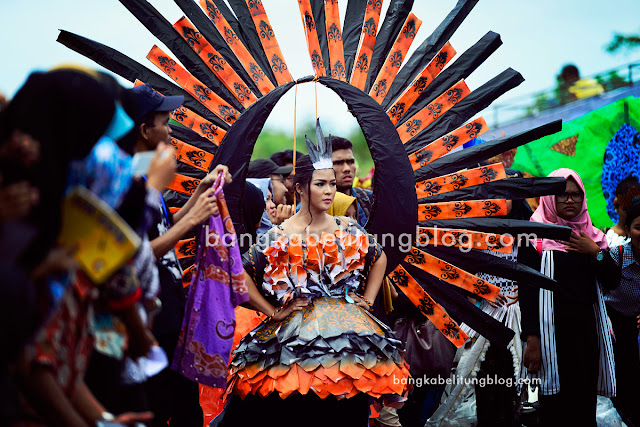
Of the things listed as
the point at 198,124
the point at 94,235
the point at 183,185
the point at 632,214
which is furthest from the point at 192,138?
the point at 632,214

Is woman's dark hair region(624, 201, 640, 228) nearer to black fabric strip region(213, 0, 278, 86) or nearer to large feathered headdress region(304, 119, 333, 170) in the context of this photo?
large feathered headdress region(304, 119, 333, 170)

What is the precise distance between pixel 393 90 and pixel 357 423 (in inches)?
74.3

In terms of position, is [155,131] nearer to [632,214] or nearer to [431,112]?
[431,112]

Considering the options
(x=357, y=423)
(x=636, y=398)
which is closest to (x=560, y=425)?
(x=636, y=398)

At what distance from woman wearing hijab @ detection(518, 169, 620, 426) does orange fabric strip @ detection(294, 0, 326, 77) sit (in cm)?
169

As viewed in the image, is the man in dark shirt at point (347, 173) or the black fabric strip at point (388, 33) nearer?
the black fabric strip at point (388, 33)

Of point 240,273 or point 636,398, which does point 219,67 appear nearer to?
point 240,273

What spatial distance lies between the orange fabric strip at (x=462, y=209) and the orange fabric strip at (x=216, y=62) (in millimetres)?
1178

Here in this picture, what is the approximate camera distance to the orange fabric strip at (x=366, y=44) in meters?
3.78

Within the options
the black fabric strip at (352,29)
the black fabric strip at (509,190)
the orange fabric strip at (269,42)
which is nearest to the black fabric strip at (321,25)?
the black fabric strip at (352,29)

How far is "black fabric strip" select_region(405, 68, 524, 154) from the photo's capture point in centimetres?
375

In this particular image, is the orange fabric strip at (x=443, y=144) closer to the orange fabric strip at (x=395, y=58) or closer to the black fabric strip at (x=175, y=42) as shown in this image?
the orange fabric strip at (x=395, y=58)

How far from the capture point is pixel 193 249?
3.48 m

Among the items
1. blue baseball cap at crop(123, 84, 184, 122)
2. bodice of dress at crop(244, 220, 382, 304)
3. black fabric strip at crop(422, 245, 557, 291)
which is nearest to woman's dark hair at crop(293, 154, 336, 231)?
bodice of dress at crop(244, 220, 382, 304)
